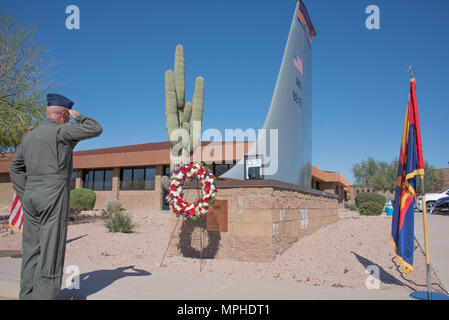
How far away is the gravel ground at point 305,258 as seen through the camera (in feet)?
19.5

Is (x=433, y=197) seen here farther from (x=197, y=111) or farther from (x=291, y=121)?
(x=291, y=121)

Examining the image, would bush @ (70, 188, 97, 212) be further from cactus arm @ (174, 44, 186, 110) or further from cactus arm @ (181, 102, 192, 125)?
cactus arm @ (174, 44, 186, 110)

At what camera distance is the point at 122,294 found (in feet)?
14.6

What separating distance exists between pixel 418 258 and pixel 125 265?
5759mm

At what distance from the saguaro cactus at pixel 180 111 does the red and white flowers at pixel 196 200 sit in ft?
23.8

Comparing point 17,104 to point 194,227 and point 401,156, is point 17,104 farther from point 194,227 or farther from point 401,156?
point 401,156

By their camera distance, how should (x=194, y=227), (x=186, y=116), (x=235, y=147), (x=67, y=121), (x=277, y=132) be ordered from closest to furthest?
1. (x=67, y=121)
2. (x=194, y=227)
3. (x=277, y=132)
4. (x=186, y=116)
5. (x=235, y=147)

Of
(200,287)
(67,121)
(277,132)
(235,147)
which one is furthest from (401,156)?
(235,147)

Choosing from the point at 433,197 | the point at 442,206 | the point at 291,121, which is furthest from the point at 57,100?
the point at 433,197

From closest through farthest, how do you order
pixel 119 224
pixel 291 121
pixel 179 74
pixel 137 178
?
1. pixel 291 121
2. pixel 119 224
3. pixel 179 74
4. pixel 137 178

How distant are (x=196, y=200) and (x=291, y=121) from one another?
4.30 meters

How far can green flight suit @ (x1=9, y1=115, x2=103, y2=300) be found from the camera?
3.65 metres

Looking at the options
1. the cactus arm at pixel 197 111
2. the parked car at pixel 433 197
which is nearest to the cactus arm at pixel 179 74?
the cactus arm at pixel 197 111

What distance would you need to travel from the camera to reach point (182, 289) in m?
4.92
